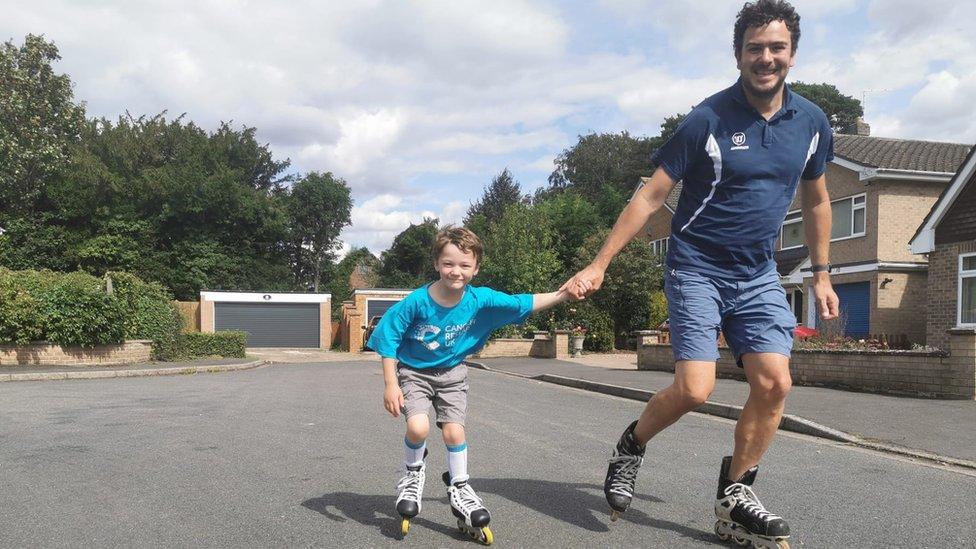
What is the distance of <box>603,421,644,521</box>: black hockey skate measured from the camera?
371cm

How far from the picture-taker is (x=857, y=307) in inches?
886

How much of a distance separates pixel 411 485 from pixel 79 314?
56.1 ft

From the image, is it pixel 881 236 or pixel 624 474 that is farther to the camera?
pixel 881 236

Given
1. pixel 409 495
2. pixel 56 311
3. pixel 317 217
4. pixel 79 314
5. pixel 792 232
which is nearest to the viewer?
pixel 409 495

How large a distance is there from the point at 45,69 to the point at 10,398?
29.7 m

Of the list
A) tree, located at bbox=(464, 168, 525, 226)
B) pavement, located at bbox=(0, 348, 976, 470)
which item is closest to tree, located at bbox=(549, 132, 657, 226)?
tree, located at bbox=(464, 168, 525, 226)

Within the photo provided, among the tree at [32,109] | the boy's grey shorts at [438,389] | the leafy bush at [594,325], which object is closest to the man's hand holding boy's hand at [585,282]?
the boy's grey shorts at [438,389]

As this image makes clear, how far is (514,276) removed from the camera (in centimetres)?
3312

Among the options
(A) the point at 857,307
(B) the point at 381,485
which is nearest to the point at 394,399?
(B) the point at 381,485

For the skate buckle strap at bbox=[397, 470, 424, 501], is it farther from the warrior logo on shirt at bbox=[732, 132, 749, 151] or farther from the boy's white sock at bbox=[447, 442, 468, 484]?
the warrior logo on shirt at bbox=[732, 132, 749, 151]

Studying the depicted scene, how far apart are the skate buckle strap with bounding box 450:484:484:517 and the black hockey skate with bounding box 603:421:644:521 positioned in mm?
645

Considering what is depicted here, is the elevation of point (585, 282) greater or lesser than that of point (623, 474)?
greater

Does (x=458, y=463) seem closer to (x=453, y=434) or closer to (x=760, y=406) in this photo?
(x=453, y=434)

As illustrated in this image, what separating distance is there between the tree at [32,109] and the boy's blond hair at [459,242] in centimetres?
3400
